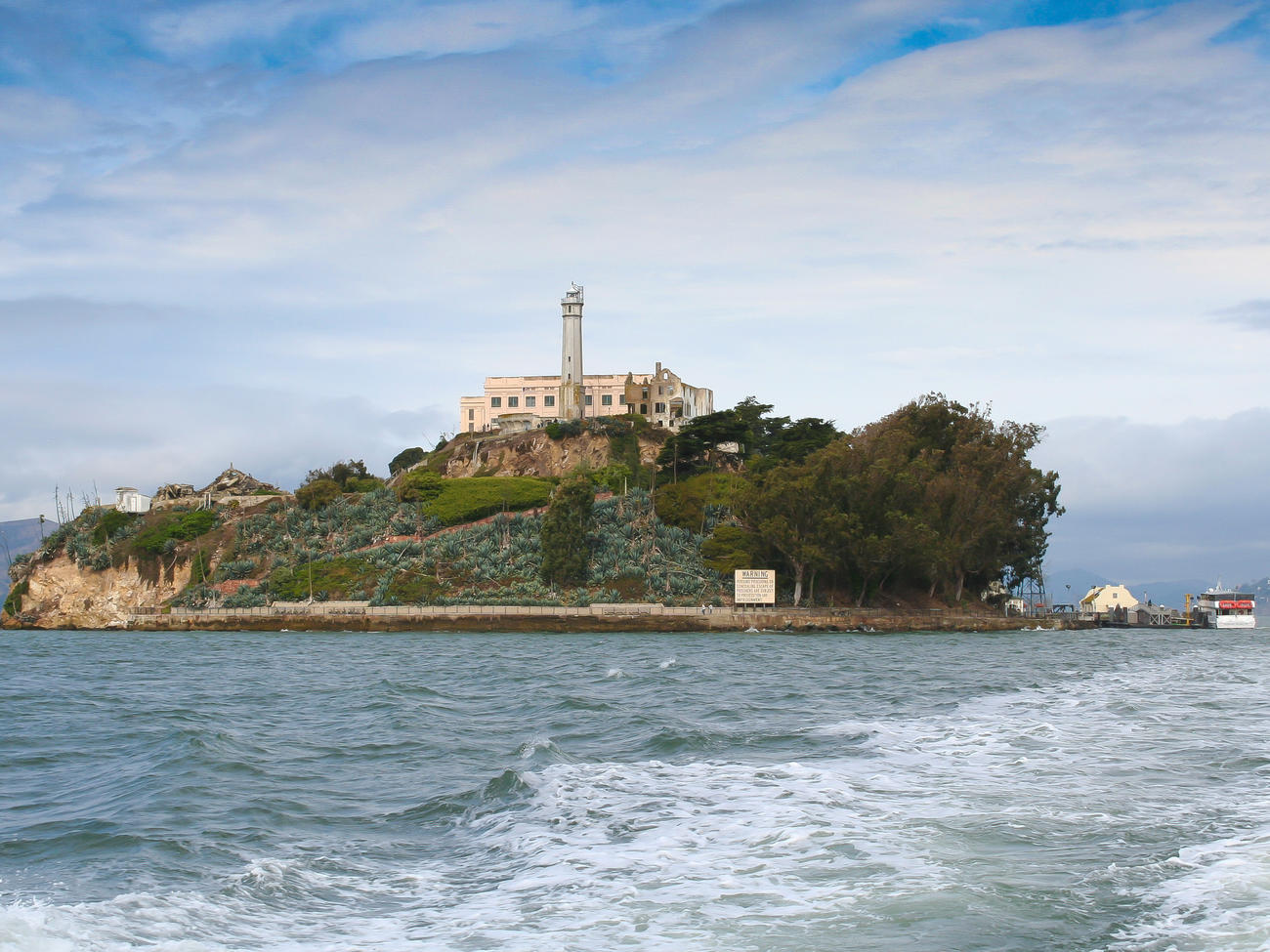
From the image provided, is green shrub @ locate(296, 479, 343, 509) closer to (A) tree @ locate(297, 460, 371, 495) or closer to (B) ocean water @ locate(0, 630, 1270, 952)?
(A) tree @ locate(297, 460, 371, 495)

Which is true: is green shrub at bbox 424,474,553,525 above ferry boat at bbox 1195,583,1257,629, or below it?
above

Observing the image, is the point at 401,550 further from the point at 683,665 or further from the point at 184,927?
the point at 184,927

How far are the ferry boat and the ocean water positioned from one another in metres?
78.0

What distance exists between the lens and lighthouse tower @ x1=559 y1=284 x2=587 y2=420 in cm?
9469

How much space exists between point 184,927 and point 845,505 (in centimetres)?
6181

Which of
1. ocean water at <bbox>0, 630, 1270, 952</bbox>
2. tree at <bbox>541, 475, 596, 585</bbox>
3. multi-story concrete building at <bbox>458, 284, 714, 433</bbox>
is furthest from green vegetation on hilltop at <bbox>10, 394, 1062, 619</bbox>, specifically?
ocean water at <bbox>0, 630, 1270, 952</bbox>

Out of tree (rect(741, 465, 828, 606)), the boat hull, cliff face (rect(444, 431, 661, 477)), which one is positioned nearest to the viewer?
tree (rect(741, 465, 828, 606))

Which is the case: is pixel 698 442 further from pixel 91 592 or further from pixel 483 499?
pixel 91 592

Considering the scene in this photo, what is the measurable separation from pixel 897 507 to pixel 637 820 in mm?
58751

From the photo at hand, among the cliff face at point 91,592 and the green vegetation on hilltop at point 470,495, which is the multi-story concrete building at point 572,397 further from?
the cliff face at point 91,592

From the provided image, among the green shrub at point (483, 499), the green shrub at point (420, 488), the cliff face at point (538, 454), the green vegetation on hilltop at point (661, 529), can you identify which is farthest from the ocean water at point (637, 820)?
the cliff face at point (538, 454)

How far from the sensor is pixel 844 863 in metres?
10.3

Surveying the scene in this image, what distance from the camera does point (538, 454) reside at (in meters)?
91.5

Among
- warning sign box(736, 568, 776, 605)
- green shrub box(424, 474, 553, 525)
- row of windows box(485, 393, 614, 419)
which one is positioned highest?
row of windows box(485, 393, 614, 419)
